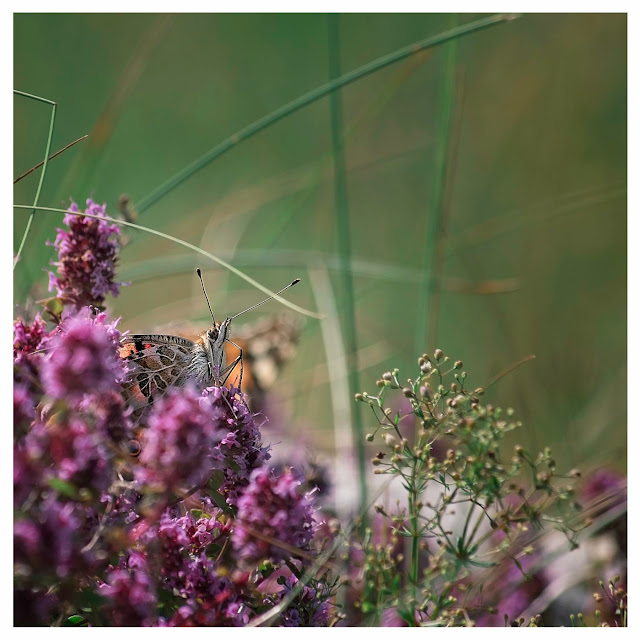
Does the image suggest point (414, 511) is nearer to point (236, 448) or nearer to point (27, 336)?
point (236, 448)

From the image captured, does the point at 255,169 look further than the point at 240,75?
Yes

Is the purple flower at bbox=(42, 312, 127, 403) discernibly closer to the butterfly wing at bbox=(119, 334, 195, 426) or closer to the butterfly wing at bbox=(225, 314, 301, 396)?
the butterfly wing at bbox=(119, 334, 195, 426)

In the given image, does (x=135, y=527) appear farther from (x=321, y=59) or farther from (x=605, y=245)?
(x=605, y=245)

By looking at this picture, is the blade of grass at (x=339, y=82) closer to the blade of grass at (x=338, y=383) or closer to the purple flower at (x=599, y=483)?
the blade of grass at (x=338, y=383)

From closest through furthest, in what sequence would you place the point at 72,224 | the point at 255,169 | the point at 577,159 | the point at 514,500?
the point at 72,224
the point at 514,500
the point at 577,159
the point at 255,169

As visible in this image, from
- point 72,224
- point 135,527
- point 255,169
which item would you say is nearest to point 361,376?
point 255,169

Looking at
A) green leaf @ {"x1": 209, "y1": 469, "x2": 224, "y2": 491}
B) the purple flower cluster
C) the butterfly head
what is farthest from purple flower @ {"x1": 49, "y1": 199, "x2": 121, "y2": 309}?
green leaf @ {"x1": 209, "y1": 469, "x2": 224, "y2": 491}

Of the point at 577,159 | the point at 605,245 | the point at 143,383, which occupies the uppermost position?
the point at 577,159
